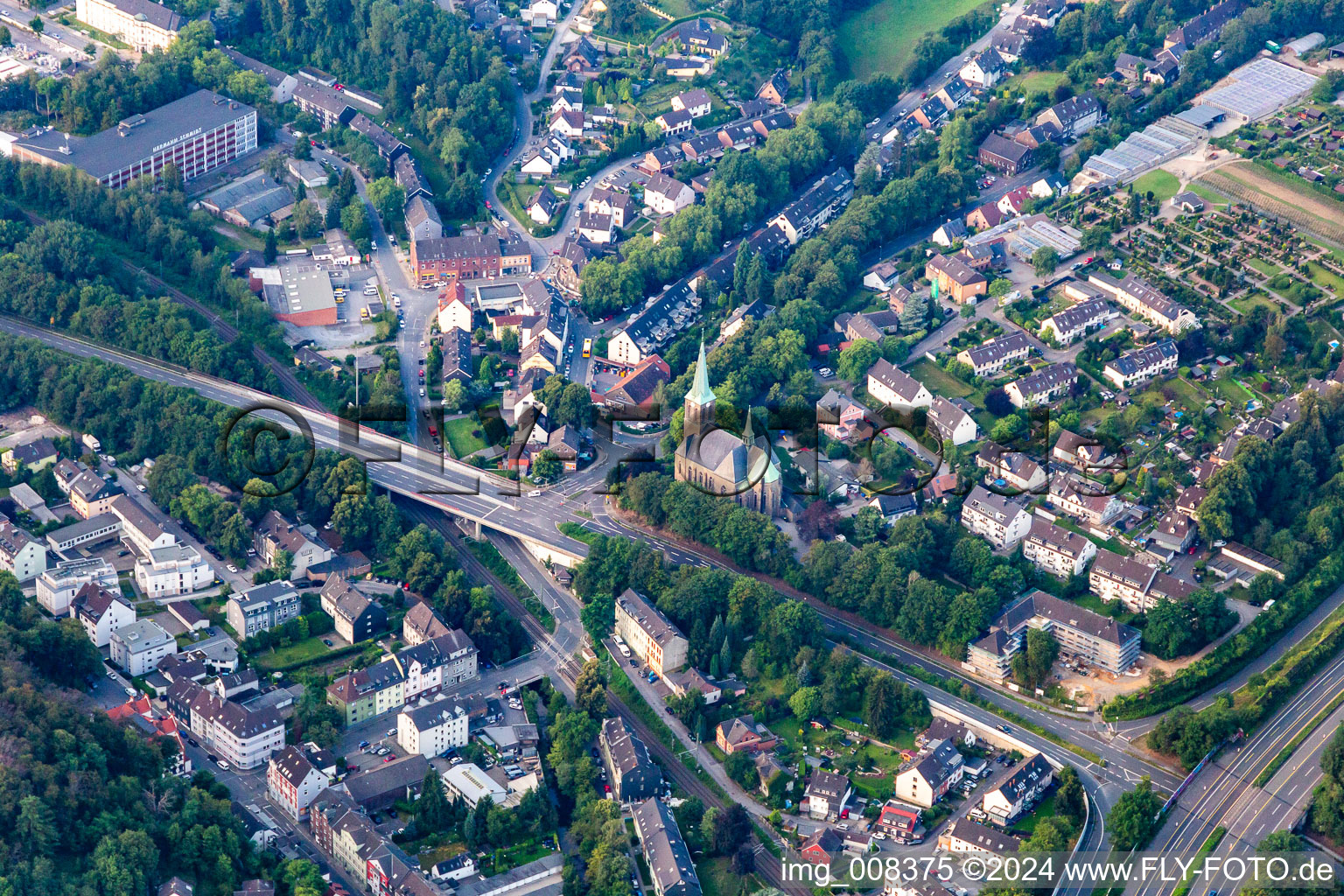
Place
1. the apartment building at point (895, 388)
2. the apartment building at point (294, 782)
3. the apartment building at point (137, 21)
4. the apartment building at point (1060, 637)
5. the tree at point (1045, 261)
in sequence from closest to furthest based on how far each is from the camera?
1. the apartment building at point (294, 782)
2. the apartment building at point (1060, 637)
3. the apartment building at point (895, 388)
4. the tree at point (1045, 261)
5. the apartment building at point (137, 21)

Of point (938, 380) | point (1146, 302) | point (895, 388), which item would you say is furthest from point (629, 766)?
point (1146, 302)

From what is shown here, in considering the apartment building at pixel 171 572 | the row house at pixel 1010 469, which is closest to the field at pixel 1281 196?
the row house at pixel 1010 469

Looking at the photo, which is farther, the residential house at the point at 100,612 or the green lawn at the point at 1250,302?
the green lawn at the point at 1250,302

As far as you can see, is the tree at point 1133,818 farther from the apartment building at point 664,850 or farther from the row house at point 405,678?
the row house at point 405,678

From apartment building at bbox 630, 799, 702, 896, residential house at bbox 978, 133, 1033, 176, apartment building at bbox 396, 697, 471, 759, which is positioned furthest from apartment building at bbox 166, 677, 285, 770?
residential house at bbox 978, 133, 1033, 176

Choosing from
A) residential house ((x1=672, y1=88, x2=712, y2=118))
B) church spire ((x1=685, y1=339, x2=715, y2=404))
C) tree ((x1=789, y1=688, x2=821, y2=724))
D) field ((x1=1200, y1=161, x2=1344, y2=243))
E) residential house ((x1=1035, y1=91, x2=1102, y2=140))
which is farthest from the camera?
residential house ((x1=672, y1=88, x2=712, y2=118))

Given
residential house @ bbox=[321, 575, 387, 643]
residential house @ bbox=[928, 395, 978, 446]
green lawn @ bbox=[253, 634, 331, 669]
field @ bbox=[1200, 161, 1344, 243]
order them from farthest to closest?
field @ bbox=[1200, 161, 1344, 243] < residential house @ bbox=[928, 395, 978, 446] < residential house @ bbox=[321, 575, 387, 643] < green lawn @ bbox=[253, 634, 331, 669]

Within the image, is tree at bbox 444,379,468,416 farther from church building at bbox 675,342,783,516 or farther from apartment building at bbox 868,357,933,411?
apartment building at bbox 868,357,933,411
